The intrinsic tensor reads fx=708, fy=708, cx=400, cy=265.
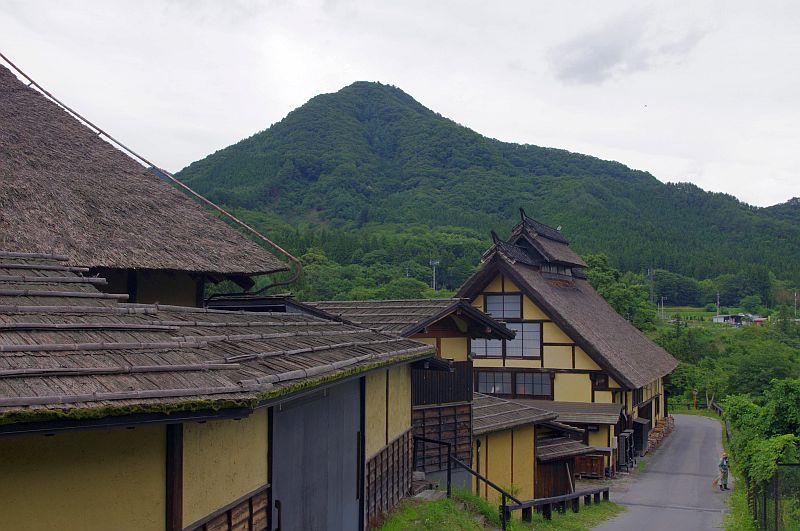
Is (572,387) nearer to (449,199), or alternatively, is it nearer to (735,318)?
(735,318)

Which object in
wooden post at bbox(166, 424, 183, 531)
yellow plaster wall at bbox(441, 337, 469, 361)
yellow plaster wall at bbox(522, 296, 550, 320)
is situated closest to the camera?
wooden post at bbox(166, 424, 183, 531)

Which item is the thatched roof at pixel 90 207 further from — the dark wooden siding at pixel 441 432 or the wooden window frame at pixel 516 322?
the wooden window frame at pixel 516 322

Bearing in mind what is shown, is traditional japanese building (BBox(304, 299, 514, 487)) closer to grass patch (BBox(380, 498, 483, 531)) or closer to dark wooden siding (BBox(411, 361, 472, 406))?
dark wooden siding (BBox(411, 361, 472, 406))

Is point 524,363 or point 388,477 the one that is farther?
point 524,363

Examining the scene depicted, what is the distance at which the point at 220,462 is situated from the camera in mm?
6129

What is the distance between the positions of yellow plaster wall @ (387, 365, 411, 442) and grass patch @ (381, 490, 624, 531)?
1.33 m

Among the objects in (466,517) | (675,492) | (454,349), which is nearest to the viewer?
(466,517)

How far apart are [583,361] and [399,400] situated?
51.7ft

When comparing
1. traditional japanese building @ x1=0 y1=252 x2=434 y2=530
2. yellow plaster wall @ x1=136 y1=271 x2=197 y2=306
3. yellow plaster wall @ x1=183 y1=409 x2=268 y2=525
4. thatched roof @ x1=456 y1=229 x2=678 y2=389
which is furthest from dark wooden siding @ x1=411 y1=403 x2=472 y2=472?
thatched roof @ x1=456 y1=229 x2=678 y2=389

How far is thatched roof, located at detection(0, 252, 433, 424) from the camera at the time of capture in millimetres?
4195

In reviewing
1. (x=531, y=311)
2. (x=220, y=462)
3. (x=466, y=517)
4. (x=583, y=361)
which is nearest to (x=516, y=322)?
(x=531, y=311)

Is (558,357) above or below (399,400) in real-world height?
below

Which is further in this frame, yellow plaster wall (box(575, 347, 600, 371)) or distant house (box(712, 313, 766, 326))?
distant house (box(712, 313, 766, 326))

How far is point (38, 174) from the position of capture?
9359 mm
